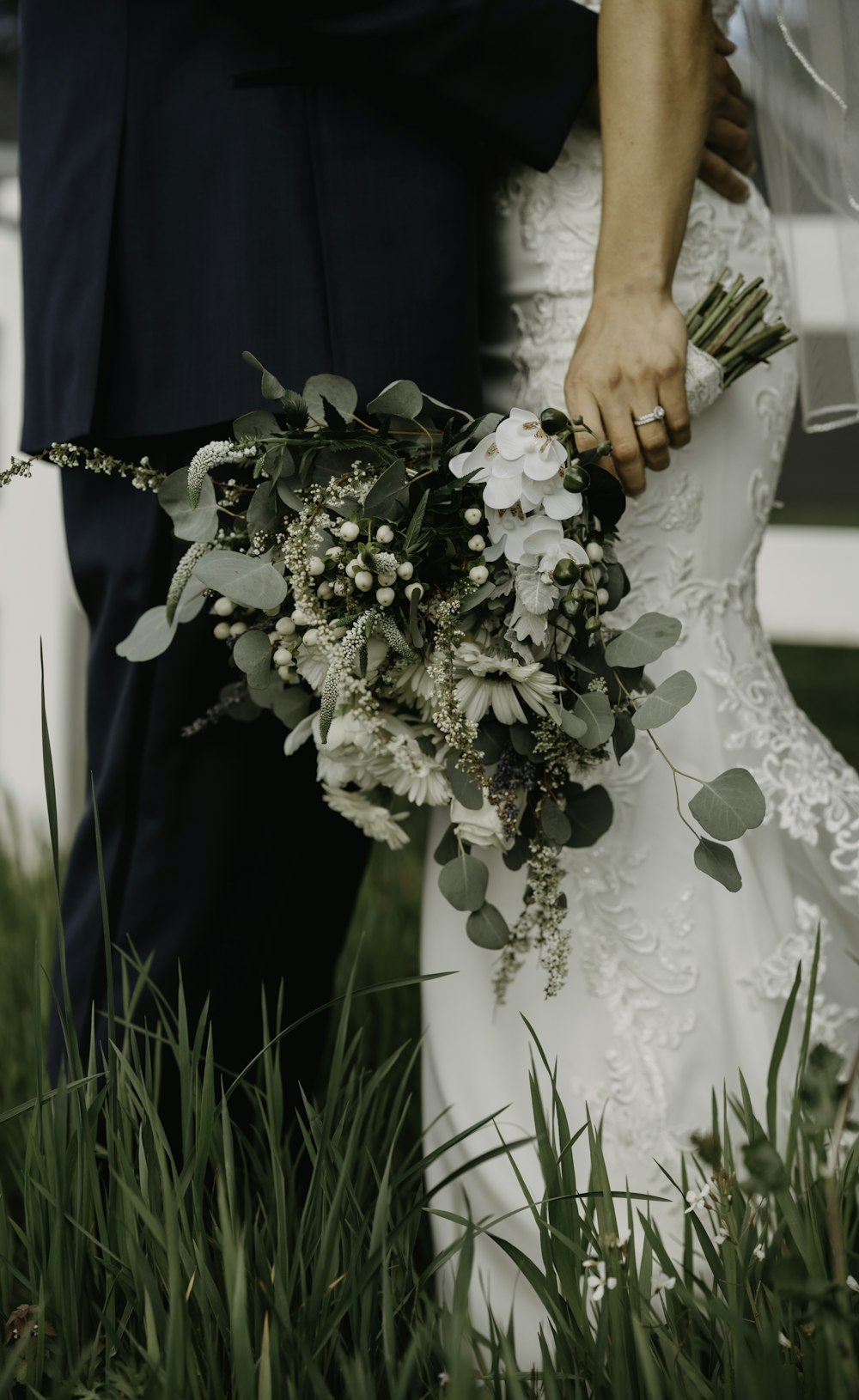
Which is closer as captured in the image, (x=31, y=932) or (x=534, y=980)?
(x=534, y=980)

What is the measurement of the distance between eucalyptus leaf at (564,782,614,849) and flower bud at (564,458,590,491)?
306 mm

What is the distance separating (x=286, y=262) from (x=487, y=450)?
1.12 feet

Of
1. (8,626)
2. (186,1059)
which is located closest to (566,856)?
(186,1059)

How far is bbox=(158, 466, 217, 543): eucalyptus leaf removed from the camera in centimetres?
101

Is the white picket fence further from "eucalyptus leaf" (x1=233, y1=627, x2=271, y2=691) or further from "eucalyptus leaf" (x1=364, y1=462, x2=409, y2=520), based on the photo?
"eucalyptus leaf" (x1=364, y1=462, x2=409, y2=520)

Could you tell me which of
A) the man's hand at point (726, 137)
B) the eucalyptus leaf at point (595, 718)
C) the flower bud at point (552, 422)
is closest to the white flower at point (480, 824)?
Answer: the eucalyptus leaf at point (595, 718)

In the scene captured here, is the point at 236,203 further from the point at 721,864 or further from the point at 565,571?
the point at 721,864

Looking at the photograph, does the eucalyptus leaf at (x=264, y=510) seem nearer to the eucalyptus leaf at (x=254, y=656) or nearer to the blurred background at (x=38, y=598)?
the eucalyptus leaf at (x=254, y=656)

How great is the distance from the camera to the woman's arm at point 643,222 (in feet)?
3.60

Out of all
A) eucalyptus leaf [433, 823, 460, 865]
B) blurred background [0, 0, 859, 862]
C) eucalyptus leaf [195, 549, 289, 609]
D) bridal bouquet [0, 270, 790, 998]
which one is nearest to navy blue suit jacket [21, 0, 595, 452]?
bridal bouquet [0, 270, 790, 998]

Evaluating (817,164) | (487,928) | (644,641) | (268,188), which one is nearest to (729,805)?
(644,641)

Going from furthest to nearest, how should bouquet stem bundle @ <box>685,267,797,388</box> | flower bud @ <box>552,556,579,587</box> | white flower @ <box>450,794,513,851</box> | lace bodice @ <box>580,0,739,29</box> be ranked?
lace bodice @ <box>580,0,739,29</box> < bouquet stem bundle @ <box>685,267,797,388</box> < white flower @ <box>450,794,513,851</box> < flower bud @ <box>552,556,579,587</box>

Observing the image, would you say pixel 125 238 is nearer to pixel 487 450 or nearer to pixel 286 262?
pixel 286 262

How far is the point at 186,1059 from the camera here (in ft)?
3.18
